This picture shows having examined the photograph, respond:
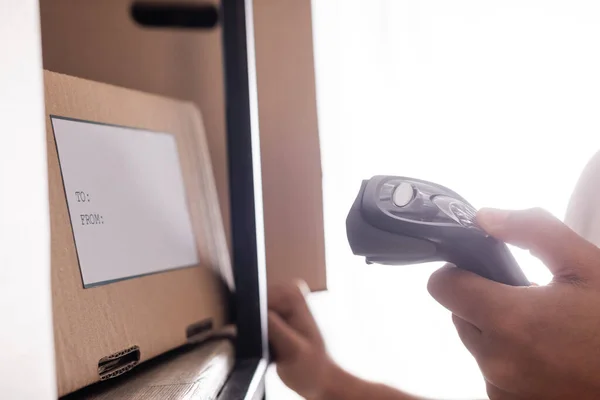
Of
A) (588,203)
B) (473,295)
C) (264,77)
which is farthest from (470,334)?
(264,77)

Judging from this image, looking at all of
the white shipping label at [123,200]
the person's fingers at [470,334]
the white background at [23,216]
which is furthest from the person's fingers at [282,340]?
the white background at [23,216]

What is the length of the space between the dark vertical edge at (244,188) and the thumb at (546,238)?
10.4 inches

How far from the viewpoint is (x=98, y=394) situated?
386 millimetres

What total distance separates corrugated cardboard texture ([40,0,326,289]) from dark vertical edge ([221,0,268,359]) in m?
0.10

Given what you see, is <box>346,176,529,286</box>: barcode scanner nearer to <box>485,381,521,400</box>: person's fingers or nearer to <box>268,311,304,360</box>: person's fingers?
<box>485,381,521,400</box>: person's fingers

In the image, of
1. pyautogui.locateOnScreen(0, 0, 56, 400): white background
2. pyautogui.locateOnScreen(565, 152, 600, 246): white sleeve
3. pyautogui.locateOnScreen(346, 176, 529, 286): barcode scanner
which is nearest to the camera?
pyautogui.locateOnScreen(0, 0, 56, 400): white background

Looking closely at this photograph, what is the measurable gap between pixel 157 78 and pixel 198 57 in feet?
0.22

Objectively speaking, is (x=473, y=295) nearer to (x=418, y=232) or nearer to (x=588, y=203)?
(x=418, y=232)

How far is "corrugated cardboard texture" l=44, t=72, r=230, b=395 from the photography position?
1.23 ft

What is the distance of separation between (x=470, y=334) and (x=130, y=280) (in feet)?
0.98

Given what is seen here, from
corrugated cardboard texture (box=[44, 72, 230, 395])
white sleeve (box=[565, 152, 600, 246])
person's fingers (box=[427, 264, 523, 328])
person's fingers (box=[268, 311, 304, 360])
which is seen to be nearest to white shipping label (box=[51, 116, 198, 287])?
corrugated cardboard texture (box=[44, 72, 230, 395])

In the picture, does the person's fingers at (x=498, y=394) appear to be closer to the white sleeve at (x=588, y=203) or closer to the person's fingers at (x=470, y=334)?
the person's fingers at (x=470, y=334)

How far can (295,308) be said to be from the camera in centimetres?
67

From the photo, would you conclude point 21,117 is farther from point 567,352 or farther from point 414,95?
point 414,95
